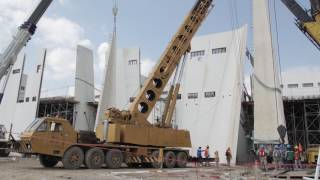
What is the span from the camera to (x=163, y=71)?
22.1 meters

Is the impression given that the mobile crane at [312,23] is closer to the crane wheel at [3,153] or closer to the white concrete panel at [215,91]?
the white concrete panel at [215,91]

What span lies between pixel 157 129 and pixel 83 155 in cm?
447

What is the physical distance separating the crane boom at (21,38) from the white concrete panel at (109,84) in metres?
18.7

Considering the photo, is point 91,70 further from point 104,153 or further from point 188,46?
point 104,153

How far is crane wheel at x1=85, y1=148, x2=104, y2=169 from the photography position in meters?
18.4

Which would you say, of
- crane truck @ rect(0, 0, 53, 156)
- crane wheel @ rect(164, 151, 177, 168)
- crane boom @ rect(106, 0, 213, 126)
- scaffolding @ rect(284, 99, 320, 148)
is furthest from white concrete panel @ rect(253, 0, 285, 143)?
crane truck @ rect(0, 0, 53, 156)

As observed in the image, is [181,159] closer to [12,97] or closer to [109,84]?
[109,84]

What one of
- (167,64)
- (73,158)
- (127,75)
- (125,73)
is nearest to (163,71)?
(167,64)

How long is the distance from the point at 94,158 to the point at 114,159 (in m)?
1.21

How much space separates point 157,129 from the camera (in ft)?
69.3

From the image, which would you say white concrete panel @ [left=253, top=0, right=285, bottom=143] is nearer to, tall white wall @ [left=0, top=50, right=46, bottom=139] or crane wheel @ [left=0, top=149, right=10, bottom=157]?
crane wheel @ [left=0, top=149, right=10, bottom=157]

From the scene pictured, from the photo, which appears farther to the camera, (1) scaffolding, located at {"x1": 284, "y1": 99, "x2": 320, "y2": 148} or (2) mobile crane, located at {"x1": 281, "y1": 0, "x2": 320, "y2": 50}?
(1) scaffolding, located at {"x1": 284, "y1": 99, "x2": 320, "y2": 148}

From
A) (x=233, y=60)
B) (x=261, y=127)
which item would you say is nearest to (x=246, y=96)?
(x=233, y=60)

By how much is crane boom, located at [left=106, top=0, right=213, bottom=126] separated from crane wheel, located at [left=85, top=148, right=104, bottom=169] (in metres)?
1.90
